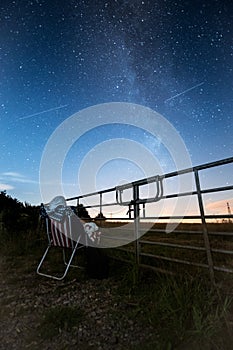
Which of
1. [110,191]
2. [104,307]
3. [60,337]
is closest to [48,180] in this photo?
[110,191]

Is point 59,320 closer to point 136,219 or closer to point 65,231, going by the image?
point 65,231

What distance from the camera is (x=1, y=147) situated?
19.1 ft

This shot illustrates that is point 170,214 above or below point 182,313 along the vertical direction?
above

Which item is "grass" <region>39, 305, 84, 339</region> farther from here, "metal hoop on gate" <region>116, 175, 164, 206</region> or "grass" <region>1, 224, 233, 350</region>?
"metal hoop on gate" <region>116, 175, 164, 206</region>

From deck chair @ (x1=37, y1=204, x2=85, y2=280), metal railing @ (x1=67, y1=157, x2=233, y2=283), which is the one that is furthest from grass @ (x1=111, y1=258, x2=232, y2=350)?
deck chair @ (x1=37, y1=204, x2=85, y2=280)

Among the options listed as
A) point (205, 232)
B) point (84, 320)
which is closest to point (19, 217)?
point (84, 320)

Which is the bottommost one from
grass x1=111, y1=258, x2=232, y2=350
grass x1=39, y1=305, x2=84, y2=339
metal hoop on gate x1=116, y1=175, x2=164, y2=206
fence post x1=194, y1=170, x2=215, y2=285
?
grass x1=39, y1=305, x2=84, y2=339

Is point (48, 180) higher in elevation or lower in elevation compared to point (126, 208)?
higher

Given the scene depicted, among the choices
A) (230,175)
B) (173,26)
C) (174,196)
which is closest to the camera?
(230,175)

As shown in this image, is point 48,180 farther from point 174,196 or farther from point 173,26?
point 173,26

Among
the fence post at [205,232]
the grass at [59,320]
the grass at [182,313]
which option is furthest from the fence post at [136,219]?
the grass at [59,320]

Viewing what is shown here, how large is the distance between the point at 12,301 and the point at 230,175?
8.13ft

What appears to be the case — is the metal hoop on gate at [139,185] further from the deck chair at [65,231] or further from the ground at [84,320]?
the ground at [84,320]

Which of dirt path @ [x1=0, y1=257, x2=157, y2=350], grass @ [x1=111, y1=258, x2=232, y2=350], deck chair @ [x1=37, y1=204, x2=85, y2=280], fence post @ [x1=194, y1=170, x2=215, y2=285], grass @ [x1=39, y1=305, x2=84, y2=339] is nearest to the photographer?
grass @ [x1=111, y1=258, x2=232, y2=350]
